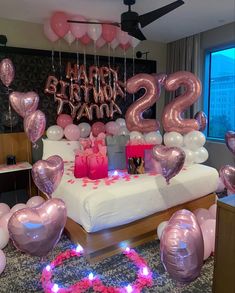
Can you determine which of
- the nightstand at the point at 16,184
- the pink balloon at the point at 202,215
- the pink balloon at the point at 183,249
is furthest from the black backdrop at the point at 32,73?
the pink balloon at the point at 183,249

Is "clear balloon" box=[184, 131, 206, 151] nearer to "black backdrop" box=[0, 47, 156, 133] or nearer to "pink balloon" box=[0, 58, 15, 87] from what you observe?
"black backdrop" box=[0, 47, 156, 133]

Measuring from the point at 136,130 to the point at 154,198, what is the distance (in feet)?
3.76

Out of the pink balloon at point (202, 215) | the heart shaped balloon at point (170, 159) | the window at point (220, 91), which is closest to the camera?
the heart shaped balloon at point (170, 159)

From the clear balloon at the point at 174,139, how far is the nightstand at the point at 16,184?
1.69 metres

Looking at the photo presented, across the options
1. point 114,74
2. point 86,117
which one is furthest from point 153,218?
point 114,74

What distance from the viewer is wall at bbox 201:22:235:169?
3690 millimetres

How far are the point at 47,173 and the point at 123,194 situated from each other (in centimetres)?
66

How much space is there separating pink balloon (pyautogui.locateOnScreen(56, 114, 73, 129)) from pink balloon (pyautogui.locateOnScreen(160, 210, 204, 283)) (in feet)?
7.65

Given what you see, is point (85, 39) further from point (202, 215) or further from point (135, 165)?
point (202, 215)

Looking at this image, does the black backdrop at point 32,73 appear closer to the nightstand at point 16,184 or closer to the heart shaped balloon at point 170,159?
the nightstand at point 16,184

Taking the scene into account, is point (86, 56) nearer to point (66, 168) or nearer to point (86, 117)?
point (86, 117)

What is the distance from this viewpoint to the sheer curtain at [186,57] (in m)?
4.07

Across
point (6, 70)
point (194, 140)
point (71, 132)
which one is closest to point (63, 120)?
point (71, 132)

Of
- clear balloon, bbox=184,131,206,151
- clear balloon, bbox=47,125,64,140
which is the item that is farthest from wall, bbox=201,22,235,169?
clear balloon, bbox=47,125,64,140
